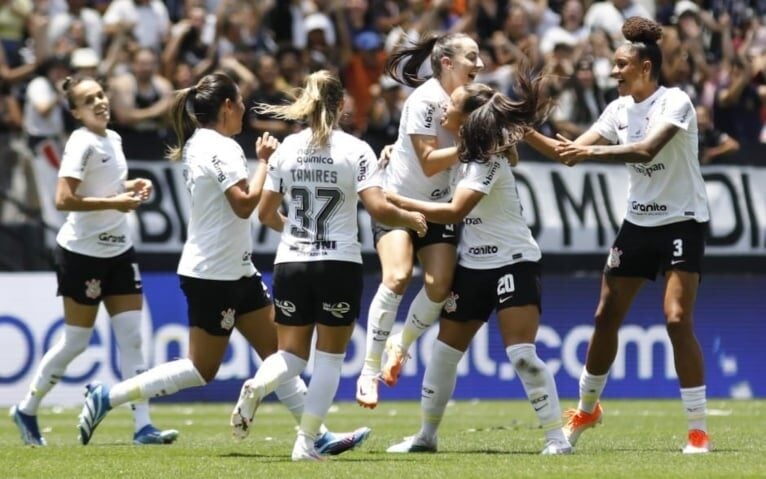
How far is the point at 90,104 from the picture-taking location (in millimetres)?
11688

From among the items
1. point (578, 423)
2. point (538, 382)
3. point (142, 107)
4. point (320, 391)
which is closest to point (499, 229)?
point (538, 382)

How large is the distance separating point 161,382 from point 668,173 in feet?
12.0

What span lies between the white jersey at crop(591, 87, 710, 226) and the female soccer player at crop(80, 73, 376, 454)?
241 centimetres

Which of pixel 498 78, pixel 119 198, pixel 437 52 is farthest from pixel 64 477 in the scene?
pixel 498 78

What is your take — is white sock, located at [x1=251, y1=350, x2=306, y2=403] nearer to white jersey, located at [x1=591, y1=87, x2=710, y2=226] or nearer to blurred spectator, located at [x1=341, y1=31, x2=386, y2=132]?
white jersey, located at [x1=591, y1=87, x2=710, y2=226]

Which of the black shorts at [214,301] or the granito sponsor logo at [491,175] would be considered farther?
the black shorts at [214,301]

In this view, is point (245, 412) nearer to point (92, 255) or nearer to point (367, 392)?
point (367, 392)

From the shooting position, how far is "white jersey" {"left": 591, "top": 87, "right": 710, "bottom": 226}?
1048cm

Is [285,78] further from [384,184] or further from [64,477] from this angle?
[64,477]

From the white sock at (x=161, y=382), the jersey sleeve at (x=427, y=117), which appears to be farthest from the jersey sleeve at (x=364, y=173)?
the white sock at (x=161, y=382)

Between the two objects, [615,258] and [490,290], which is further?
[615,258]

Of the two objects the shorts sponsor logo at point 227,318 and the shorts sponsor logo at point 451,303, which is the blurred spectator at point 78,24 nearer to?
the shorts sponsor logo at point 227,318

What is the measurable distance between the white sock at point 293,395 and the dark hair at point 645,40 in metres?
3.17

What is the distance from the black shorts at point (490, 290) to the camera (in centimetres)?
1002
